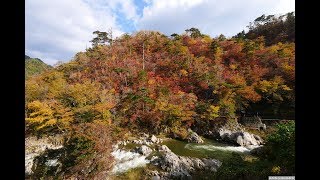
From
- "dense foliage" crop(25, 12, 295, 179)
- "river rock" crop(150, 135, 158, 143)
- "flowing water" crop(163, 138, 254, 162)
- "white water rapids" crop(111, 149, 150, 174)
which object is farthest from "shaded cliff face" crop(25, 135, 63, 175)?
"flowing water" crop(163, 138, 254, 162)

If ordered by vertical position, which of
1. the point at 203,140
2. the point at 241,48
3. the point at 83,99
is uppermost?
the point at 241,48

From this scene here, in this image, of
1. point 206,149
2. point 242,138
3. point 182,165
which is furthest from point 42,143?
point 242,138

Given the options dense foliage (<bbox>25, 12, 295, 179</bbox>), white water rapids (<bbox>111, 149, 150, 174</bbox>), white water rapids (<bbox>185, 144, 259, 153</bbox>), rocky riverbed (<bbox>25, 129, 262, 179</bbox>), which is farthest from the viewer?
dense foliage (<bbox>25, 12, 295, 179</bbox>)

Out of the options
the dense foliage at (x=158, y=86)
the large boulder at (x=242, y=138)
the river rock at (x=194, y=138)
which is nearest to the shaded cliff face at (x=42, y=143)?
the dense foliage at (x=158, y=86)

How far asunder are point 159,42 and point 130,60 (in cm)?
667

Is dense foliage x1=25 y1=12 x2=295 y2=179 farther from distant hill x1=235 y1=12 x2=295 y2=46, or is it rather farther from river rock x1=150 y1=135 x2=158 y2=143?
distant hill x1=235 y1=12 x2=295 y2=46

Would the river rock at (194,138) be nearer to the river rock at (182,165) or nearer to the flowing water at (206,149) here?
the flowing water at (206,149)

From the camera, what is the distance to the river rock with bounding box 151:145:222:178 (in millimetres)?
12570

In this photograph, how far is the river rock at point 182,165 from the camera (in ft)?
41.2

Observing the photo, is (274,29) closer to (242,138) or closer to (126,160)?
(242,138)
